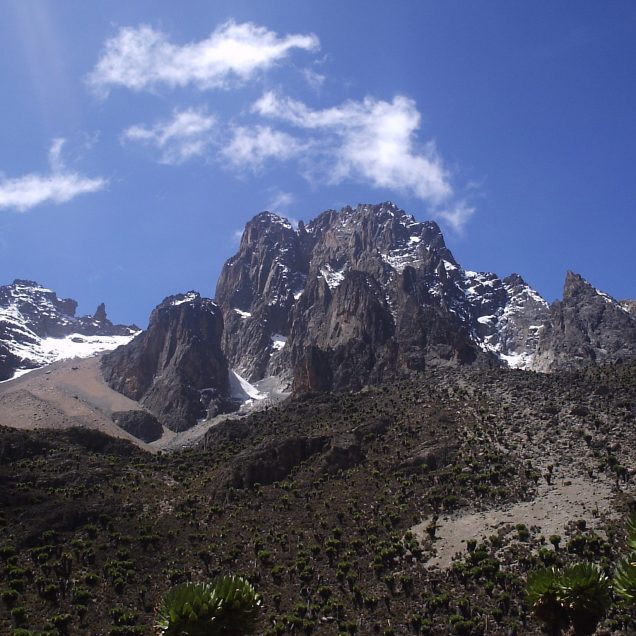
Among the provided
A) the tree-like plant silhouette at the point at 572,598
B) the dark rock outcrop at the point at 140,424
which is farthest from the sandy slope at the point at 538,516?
the dark rock outcrop at the point at 140,424

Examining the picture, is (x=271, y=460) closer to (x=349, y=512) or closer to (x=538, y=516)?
(x=349, y=512)

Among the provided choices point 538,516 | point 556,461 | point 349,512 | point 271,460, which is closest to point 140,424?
point 271,460

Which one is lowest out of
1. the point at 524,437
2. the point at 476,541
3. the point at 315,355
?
the point at 476,541

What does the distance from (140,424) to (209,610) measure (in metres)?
171

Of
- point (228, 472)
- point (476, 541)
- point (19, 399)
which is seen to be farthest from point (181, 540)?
point (19, 399)

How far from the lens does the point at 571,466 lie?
245 feet

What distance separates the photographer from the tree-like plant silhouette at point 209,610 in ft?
79.0

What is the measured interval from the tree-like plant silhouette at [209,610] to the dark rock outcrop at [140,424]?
164 metres

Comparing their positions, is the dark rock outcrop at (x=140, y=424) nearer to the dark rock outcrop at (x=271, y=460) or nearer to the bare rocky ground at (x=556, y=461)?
the dark rock outcrop at (x=271, y=460)

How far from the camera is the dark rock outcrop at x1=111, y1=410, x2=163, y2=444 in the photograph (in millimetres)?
186625

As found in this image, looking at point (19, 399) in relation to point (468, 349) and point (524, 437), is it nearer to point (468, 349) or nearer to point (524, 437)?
point (468, 349)

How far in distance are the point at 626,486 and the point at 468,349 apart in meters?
81.3

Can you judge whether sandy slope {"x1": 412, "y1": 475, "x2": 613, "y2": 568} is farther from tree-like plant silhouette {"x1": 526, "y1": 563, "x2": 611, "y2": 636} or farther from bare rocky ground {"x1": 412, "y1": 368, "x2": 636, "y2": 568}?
tree-like plant silhouette {"x1": 526, "y1": 563, "x2": 611, "y2": 636}

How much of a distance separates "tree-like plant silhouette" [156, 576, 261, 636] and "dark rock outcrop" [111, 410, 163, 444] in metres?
164
